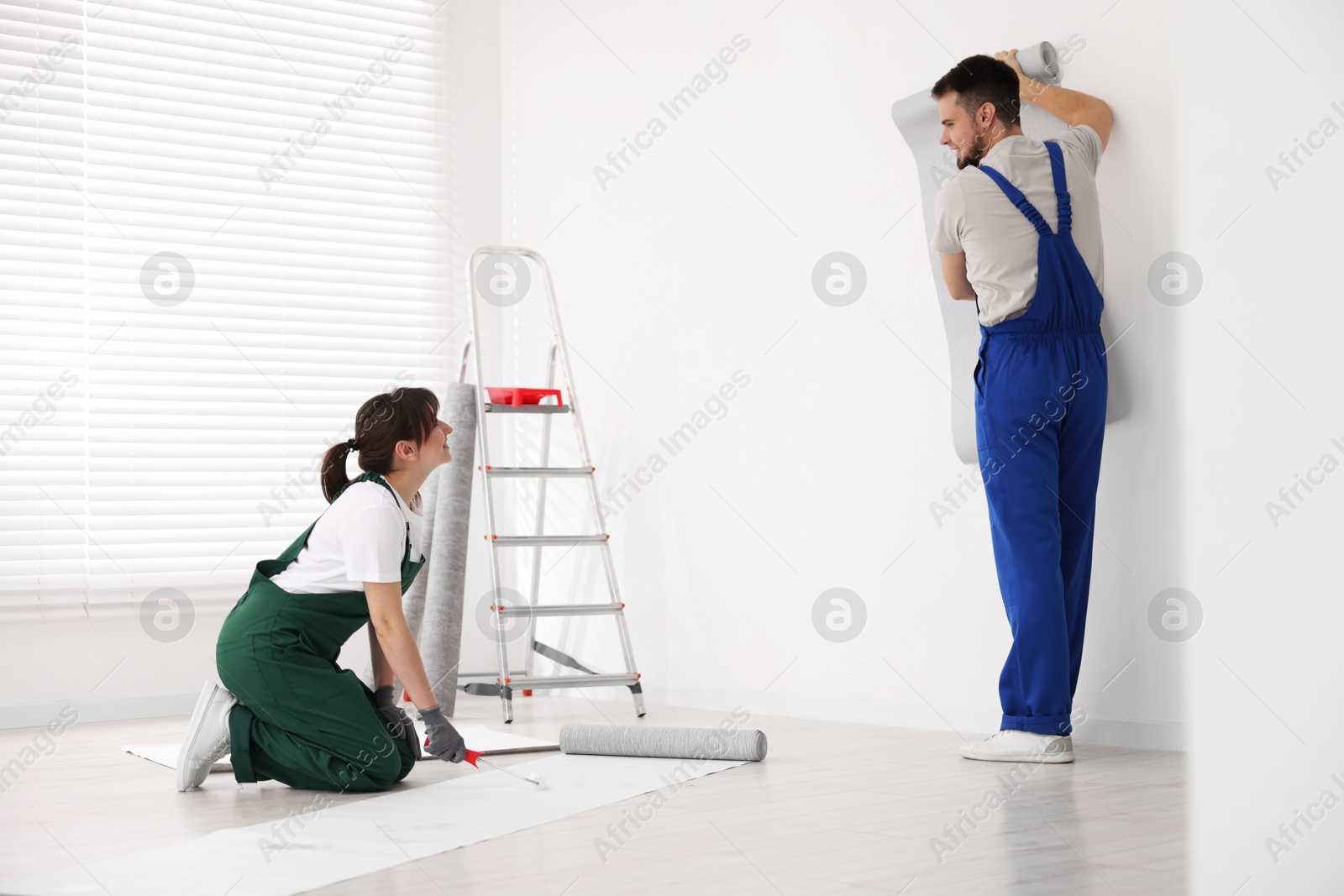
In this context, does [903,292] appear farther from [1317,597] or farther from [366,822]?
[1317,597]

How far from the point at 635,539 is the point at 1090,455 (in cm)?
200

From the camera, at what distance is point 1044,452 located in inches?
109

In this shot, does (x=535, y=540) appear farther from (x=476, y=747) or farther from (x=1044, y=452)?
(x=1044, y=452)

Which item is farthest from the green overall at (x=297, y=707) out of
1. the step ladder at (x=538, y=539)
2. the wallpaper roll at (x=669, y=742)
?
the step ladder at (x=538, y=539)

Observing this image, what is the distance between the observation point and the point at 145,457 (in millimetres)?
4277

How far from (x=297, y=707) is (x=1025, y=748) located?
159 centimetres

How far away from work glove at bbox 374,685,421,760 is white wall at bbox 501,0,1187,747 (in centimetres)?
142

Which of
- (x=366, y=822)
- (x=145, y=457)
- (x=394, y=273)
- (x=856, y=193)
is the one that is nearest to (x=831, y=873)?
(x=366, y=822)

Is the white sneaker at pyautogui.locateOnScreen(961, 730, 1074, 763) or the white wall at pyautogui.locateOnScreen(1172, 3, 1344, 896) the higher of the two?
the white wall at pyautogui.locateOnScreen(1172, 3, 1344, 896)

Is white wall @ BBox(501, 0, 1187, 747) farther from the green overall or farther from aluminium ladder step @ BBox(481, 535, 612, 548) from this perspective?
the green overall

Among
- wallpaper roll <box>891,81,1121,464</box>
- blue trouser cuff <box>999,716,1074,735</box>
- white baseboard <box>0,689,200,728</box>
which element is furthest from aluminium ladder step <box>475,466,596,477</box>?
blue trouser cuff <box>999,716,1074,735</box>

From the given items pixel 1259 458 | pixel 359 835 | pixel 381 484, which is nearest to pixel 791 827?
pixel 359 835

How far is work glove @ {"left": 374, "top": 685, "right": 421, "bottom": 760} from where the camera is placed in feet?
8.67

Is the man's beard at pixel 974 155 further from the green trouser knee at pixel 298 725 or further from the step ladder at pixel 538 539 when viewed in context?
the green trouser knee at pixel 298 725
